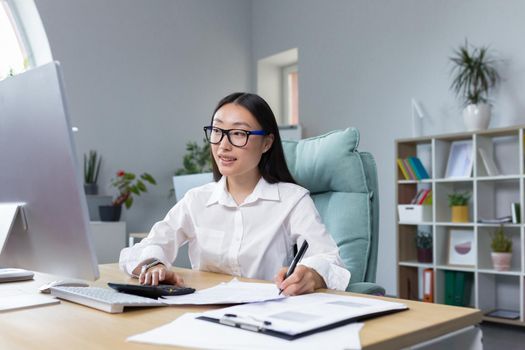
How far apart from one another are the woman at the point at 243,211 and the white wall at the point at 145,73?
333 centimetres

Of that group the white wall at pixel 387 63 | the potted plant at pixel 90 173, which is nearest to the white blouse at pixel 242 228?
the white wall at pixel 387 63

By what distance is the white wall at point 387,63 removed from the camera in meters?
3.90

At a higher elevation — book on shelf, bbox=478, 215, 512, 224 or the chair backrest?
the chair backrest

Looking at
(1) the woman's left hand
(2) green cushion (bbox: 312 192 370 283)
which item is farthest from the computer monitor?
(2) green cushion (bbox: 312 192 370 283)

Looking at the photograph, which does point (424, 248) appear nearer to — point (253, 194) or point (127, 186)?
point (127, 186)

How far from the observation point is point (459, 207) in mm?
3879

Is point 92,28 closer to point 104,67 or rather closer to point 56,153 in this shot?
point 104,67

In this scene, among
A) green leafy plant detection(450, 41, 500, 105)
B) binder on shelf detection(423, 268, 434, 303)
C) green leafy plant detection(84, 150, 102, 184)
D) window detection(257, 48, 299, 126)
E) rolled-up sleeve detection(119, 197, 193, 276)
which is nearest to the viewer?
rolled-up sleeve detection(119, 197, 193, 276)

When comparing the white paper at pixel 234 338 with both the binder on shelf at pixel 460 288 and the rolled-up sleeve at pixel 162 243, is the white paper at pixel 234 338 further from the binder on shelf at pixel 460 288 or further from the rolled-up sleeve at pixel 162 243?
the binder on shelf at pixel 460 288

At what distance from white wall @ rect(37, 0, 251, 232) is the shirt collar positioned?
11.0 feet

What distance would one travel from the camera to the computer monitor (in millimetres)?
846

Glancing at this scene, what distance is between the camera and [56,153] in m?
0.86

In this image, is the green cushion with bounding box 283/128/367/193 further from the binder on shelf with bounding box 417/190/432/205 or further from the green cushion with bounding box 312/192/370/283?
the binder on shelf with bounding box 417/190/432/205

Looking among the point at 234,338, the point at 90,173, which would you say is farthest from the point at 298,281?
→ the point at 90,173
